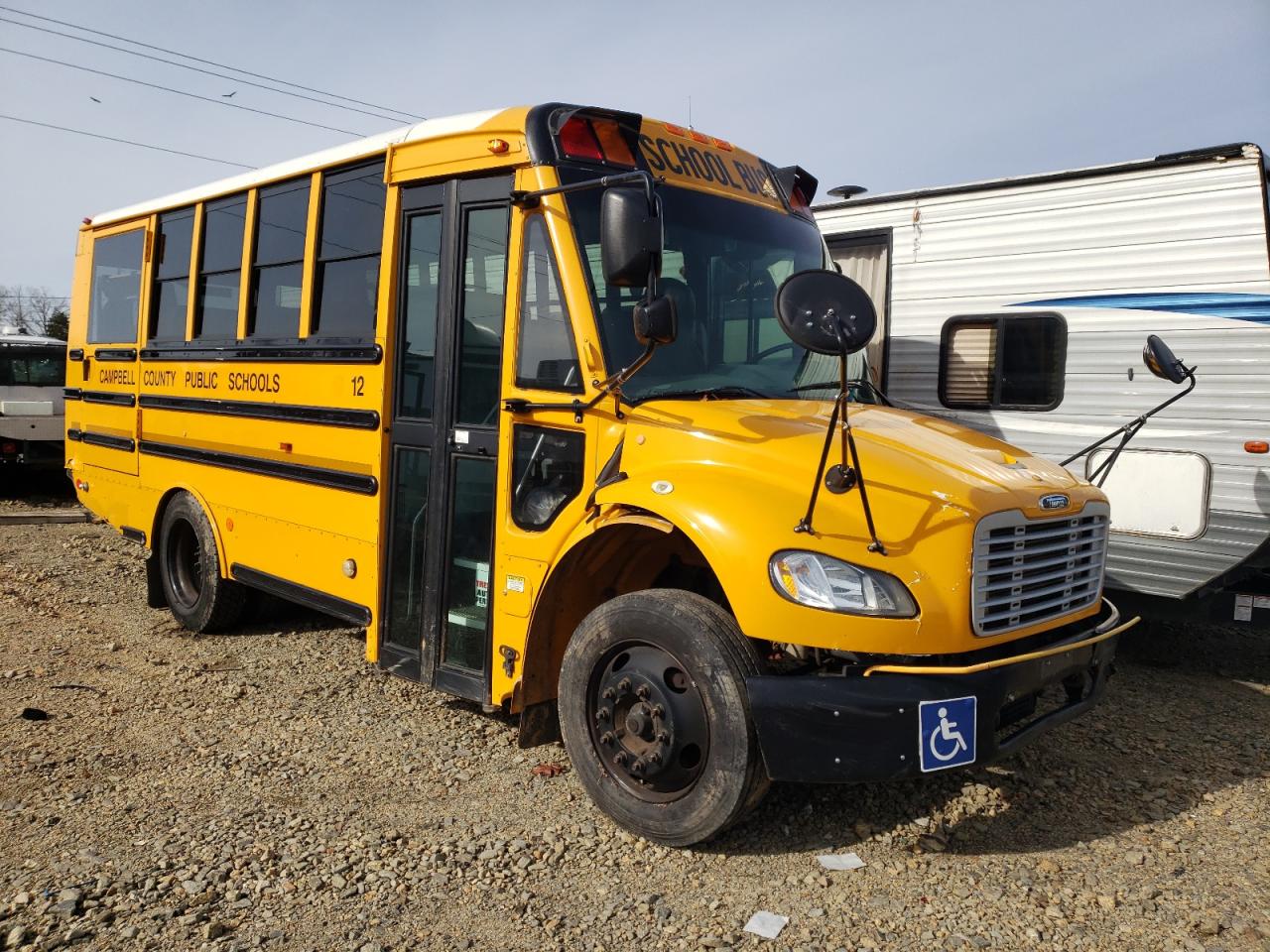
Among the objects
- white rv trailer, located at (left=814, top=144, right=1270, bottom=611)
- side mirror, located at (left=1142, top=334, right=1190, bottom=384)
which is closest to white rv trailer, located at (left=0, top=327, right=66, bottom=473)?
white rv trailer, located at (left=814, top=144, right=1270, bottom=611)

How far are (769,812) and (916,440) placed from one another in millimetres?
1570

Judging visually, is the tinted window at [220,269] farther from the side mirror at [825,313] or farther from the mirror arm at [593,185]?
the side mirror at [825,313]

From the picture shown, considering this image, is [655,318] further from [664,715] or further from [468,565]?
[468,565]

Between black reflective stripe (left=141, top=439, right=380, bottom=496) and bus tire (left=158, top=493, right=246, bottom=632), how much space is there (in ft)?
1.02

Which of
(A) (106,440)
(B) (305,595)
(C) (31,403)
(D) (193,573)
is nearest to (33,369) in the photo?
(C) (31,403)

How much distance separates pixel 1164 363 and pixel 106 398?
23.2ft

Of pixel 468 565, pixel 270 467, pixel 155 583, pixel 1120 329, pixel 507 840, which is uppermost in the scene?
pixel 1120 329

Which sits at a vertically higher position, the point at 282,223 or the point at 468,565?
the point at 282,223

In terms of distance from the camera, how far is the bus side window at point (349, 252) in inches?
196

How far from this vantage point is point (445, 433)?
15.0 feet

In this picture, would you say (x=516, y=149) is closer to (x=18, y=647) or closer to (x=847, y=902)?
(x=847, y=902)

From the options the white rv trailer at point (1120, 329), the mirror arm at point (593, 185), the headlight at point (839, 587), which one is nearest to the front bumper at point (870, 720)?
the headlight at point (839, 587)

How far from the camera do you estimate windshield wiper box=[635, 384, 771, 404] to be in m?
3.96

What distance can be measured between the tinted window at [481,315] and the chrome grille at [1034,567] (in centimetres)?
211
